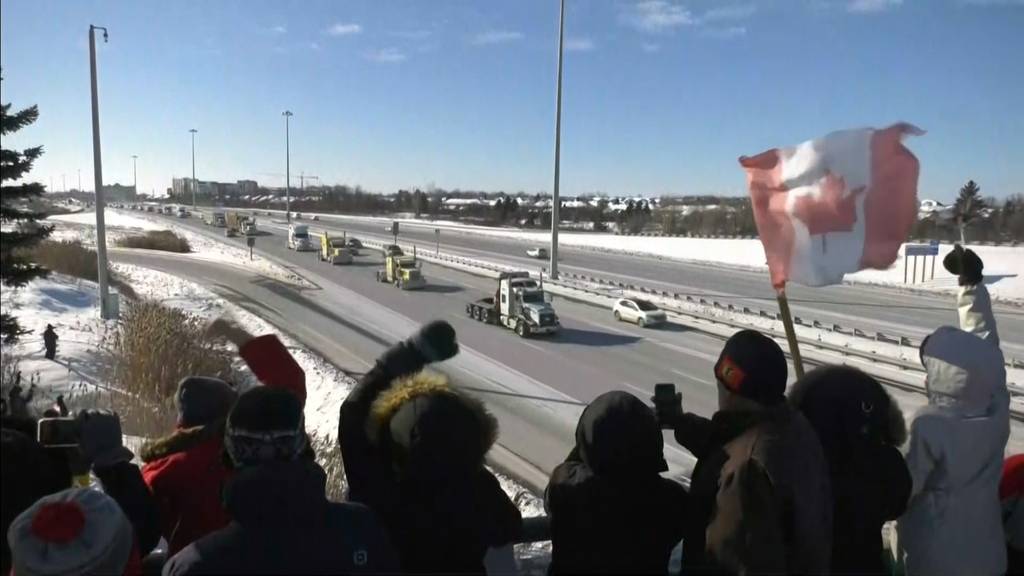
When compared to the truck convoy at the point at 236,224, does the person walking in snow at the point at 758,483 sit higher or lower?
higher

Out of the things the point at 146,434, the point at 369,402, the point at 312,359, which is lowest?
the point at 312,359

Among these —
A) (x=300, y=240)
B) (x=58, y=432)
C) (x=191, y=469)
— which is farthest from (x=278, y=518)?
(x=300, y=240)

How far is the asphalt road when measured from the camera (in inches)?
1061

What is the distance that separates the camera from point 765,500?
2.64m

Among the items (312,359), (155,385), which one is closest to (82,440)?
(155,385)

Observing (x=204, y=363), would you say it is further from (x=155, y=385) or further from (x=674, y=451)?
(x=674, y=451)

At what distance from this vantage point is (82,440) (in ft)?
9.43

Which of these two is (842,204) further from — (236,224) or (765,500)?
(236,224)

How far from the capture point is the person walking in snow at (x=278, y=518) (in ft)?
7.40

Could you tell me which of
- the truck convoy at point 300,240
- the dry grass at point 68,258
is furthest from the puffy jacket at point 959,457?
the truck convoy at point 300,240

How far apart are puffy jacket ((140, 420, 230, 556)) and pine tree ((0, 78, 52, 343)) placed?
2.49 feet

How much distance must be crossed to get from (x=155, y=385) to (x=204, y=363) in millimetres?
2058

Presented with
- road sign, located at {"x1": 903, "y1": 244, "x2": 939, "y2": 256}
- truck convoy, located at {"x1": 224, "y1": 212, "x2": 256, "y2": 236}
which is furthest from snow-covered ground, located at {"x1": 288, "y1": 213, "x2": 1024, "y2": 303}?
truck convoy, located at {"x1": 224, "y1": 212, "x2": 256, "y2": 236}

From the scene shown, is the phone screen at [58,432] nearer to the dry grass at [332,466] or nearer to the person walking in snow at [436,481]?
the person walking in snow at [436,481]
